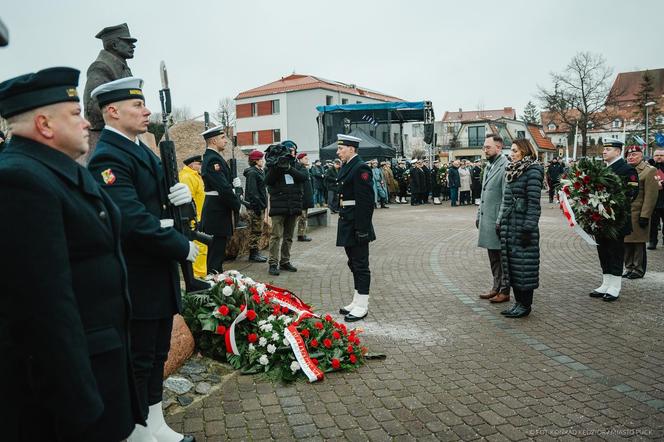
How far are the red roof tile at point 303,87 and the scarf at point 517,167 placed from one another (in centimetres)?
5666

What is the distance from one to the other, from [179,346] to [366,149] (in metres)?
18.4

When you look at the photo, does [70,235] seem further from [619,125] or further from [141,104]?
[619,125]

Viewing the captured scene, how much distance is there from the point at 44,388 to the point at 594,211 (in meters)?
7.07

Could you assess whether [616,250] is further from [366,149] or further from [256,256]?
[366,149]

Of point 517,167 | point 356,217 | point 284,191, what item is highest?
point 517,167

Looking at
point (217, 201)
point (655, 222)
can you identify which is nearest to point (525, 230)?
point (217, 201)

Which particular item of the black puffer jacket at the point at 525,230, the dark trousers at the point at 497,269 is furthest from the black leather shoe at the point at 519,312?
the dark trousers at the point at 497,269

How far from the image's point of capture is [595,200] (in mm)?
7246

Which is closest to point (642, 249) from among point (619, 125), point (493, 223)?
point (493, 223)

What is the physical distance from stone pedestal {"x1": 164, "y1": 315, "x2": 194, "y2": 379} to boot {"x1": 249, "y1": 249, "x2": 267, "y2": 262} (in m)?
5.60

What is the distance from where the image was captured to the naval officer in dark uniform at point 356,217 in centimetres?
646

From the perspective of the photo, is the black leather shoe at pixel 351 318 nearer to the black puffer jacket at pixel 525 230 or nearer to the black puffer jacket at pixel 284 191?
the black puffer jacket at pixel 525 230

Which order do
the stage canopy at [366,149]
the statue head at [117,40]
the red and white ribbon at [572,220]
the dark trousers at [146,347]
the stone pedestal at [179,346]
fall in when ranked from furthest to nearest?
the stage canopy at [366,149], the red and white ribbon at [572,220], the statue head at [117,40], the stone pedestal at [179,346], the dark trousers at [146,347]

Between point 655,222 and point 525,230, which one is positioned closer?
point 525,230
